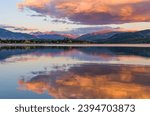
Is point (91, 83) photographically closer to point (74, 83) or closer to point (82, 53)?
point (74, 83)

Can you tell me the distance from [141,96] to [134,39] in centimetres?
8688

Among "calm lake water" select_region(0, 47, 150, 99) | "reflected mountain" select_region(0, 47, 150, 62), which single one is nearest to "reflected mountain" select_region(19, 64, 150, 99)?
"calm lake water" select_region(0, 47, 150, 99)

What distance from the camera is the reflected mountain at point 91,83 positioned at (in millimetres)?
12403

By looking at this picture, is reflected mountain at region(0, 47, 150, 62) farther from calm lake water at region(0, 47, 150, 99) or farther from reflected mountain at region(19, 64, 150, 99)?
reflected mountain at region(19, 64, 150, 99)

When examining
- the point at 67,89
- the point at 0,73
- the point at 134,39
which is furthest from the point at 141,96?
the point at 134,39

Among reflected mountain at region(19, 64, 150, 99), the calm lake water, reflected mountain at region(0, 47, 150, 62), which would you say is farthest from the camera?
reflected mountain at region(0, 47, 150, 62)

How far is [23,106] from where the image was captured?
9562mm

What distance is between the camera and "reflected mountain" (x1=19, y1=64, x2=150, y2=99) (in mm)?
12403

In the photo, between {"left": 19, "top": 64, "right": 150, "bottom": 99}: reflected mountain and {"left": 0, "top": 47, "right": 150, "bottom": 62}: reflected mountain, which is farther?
{"left": 0, "top": 47, "right": 150, "bottom": 62}: reflected mountain

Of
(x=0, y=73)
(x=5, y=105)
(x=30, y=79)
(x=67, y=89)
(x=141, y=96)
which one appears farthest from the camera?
(x=0, y=73)

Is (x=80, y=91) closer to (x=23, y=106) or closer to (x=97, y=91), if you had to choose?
(x=97, y=91)

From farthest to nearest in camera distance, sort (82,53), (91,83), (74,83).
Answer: (82,53), (91,83), (74,83)

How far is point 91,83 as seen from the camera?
1445 cm

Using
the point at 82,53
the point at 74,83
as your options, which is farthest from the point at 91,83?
the point at 82,53
